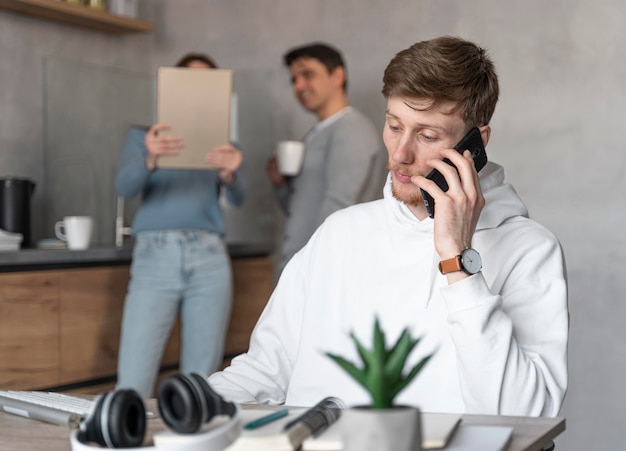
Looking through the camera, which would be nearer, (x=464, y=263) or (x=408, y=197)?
(x=464, y=263)

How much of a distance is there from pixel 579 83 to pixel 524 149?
329 mm

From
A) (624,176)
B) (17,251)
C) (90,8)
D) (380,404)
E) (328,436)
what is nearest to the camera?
(380,404)

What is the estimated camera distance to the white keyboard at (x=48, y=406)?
1217 mm

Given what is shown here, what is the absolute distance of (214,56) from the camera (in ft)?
14.6

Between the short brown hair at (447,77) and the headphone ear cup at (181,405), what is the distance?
2.99 feet

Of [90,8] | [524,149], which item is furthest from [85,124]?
[524,149]

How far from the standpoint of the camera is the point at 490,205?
1.69 metres

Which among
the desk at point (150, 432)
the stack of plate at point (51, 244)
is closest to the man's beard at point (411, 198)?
the desk at point (150, 432)

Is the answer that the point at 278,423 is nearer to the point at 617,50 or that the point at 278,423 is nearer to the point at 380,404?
the point at 380,404

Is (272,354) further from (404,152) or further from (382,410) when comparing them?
(382,410)

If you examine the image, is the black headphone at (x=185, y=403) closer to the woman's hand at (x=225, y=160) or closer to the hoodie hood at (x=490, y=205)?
the hoodie hood at (x=490, y=205)

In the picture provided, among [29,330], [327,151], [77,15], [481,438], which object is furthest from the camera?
[77,15]

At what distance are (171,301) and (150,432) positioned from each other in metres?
2.21

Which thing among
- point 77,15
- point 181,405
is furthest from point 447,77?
point 77,15
